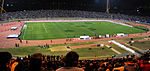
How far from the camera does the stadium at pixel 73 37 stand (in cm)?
1113

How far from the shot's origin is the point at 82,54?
3134 centimetres

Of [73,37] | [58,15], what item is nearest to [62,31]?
[73,37]

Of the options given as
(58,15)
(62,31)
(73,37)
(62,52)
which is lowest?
(62,52)

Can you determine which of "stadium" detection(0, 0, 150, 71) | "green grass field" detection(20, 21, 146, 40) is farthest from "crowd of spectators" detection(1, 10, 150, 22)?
"green grass field" detection(20, 21, 146, 40)

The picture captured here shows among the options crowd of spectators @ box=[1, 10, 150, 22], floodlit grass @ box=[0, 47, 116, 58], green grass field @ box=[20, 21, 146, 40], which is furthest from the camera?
crowd of spectators @ box=[1, 10, 150, 22]

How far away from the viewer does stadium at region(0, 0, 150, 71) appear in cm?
1113

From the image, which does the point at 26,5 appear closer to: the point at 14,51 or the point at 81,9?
the point at 81,9

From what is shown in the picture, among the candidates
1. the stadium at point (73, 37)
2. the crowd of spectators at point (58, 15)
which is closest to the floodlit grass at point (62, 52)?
the stadium at point (73, 37)

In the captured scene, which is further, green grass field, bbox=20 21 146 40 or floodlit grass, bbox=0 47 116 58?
green grass field, bbox=20 21 146 40

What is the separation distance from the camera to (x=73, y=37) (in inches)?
1823

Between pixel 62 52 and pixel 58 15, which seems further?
pixel 58 15

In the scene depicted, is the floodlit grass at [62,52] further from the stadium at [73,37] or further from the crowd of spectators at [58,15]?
the crowd of spectators at [58,15]

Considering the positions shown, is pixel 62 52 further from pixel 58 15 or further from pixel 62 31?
pixel 58 15

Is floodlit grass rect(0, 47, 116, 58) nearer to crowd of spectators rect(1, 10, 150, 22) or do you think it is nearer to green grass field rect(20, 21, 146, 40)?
green grass field rect(20, 21, 146, 40)
